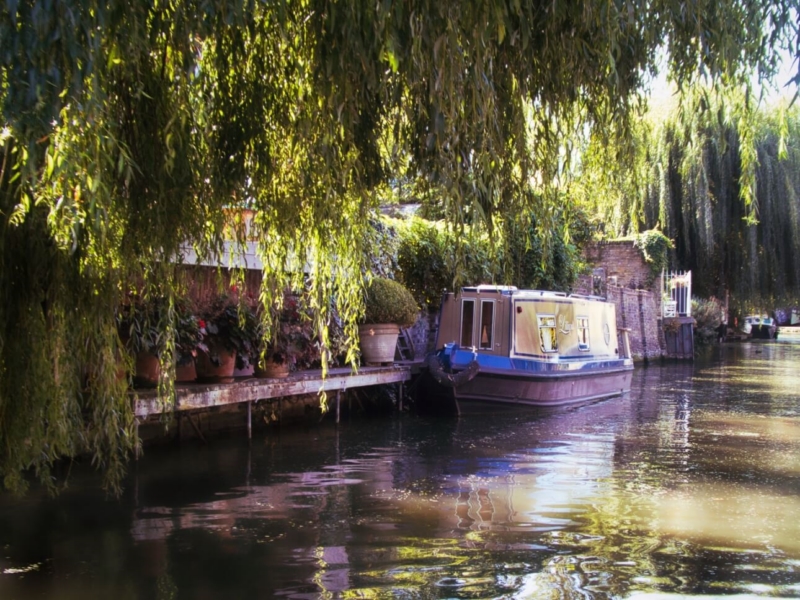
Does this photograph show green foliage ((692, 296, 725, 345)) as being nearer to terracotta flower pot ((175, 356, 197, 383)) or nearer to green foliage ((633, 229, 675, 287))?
green foliage ((633, 229, 675, 287))

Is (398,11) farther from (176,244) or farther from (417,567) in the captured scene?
(417,567)

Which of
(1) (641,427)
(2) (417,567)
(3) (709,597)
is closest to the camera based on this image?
(3) (709,597)

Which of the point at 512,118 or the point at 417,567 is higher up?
the point at 512,118

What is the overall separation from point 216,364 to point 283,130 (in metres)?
5.86

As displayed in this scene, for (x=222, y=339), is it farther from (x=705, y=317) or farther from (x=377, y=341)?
(x=705, y=317)

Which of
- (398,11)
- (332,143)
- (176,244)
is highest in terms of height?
(398,11)

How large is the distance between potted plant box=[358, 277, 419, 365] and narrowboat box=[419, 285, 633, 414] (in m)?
0.79

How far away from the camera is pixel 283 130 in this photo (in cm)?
459

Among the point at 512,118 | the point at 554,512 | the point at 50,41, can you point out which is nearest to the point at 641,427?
the point at 554,512

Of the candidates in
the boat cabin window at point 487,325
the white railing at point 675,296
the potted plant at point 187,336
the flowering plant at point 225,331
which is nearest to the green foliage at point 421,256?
the boat cabin window at point 487,325

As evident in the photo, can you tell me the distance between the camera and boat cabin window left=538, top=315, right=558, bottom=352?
14883mm

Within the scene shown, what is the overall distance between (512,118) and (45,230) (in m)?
2.44

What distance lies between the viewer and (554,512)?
24.3 ft

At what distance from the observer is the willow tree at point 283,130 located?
353cm
